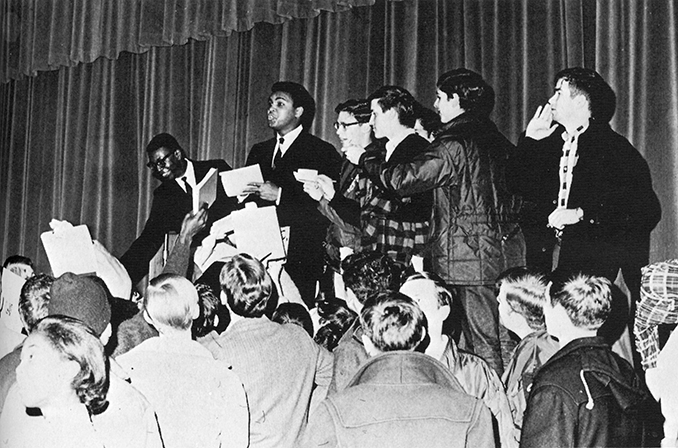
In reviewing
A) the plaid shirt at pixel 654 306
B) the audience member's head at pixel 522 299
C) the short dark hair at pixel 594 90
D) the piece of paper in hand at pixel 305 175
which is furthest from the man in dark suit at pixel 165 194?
the plaid shirt at pixel 654 306

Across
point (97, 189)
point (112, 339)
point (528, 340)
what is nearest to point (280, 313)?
point (112, 339)

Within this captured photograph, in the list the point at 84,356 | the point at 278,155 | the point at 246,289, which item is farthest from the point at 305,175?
the point at 84,356

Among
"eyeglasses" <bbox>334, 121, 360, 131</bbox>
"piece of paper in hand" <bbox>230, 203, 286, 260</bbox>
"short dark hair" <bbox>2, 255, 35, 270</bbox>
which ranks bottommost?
"short dark hair" <bbox>2, 255, 35, 270</bbox>

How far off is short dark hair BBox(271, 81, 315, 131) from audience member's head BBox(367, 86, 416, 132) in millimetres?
478

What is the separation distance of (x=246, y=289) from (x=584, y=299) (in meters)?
1.38

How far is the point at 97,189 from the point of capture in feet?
19.4

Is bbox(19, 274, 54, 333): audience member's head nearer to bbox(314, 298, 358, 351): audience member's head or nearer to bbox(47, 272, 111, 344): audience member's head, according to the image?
bbox(47, 272, 111, 344): audience member's head

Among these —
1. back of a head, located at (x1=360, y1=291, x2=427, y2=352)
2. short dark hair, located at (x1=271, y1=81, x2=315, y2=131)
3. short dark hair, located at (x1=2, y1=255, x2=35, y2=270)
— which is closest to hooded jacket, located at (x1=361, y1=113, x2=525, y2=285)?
short dark hair, located at (x1=271, y1=81, x2=315, y2=131)

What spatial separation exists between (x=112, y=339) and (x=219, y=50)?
2.49 m

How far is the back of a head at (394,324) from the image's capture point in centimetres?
296

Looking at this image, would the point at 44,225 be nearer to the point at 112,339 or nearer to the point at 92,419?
the point at 112,339

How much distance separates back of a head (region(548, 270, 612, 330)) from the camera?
10.7 feet

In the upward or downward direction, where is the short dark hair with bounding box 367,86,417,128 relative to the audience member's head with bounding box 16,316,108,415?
upward

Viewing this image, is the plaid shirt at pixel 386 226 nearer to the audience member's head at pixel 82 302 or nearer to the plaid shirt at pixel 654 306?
the plaid shirt at pixel 654 306
